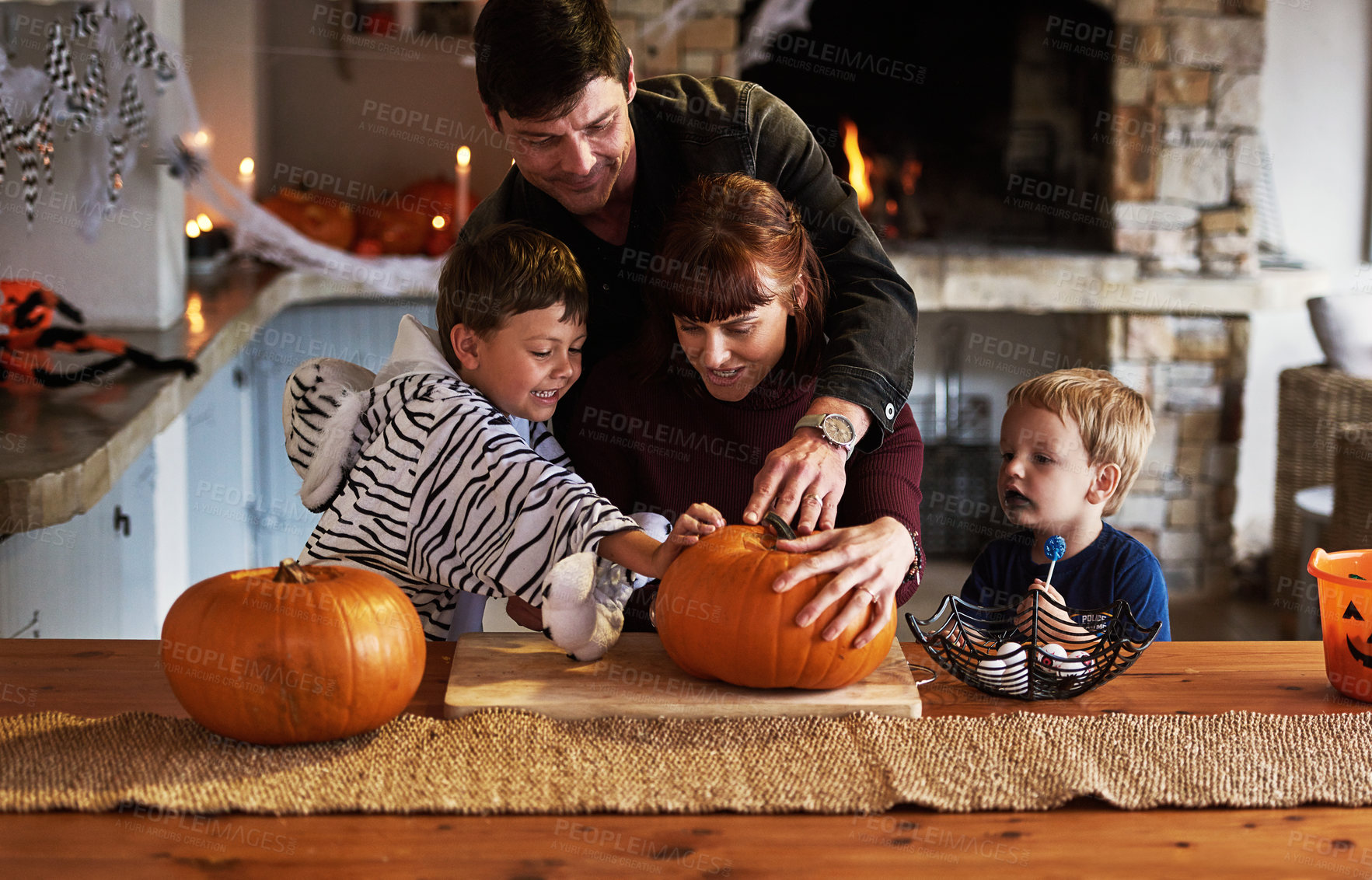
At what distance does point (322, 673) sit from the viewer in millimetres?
967

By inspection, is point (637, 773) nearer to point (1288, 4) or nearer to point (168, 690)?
point (168, 690)

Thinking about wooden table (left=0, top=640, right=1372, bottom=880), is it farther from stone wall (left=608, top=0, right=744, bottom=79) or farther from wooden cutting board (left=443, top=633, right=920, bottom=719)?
stone wall (left=608, top=0, right=744, bottom=79)

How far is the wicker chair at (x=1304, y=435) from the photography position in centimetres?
355

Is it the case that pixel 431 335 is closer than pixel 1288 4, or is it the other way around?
pixel 431 335

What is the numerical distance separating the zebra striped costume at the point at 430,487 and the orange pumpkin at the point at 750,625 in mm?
90

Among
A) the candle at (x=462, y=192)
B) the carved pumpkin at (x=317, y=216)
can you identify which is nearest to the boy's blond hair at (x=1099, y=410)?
the candle at (x=462, y=192)

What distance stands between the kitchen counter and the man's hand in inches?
40.5

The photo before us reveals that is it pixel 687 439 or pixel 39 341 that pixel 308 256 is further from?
pixel 687 439

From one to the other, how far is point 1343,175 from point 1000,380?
1.42 metres

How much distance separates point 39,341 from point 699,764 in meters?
1.71

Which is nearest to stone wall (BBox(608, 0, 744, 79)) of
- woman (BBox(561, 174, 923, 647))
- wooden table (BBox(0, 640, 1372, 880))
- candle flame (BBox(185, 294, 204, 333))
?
candle flame (BBox(185, 294, 204, 333))

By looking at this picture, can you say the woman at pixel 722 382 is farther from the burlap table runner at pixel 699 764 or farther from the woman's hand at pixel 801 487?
the burlap table runner at pixel 699 764

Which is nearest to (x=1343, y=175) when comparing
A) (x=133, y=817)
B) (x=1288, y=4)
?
(x=1288, y=4)

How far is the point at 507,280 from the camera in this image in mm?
1355
